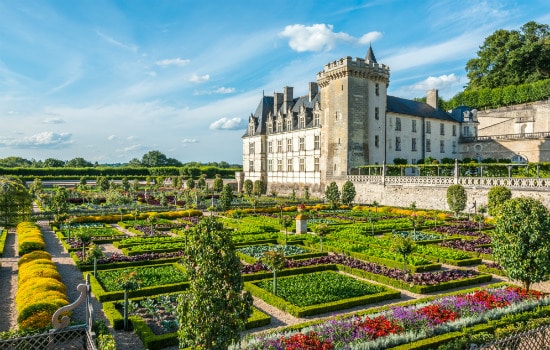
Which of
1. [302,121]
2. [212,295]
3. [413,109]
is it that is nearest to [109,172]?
[302,121]

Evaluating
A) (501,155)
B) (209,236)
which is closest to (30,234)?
(209,236)

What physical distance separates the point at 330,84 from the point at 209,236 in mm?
39451

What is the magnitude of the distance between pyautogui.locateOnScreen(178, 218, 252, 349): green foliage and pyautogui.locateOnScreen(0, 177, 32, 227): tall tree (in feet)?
68.0

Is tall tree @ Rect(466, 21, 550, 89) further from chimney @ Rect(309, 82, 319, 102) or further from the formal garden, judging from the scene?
the formal garden

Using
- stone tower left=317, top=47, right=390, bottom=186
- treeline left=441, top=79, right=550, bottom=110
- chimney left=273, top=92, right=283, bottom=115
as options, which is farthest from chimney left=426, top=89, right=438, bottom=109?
chimney left=273, top=92, right=283, bottom=115

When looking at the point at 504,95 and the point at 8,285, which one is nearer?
the point at 8,285

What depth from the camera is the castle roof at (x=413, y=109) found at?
4781 cm

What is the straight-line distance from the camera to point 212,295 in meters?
7.09

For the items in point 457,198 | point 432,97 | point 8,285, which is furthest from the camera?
point 432,97

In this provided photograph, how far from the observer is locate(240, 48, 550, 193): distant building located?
43.4m

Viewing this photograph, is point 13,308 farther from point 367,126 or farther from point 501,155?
point 501,155

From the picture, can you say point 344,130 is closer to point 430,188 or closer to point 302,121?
point 302,121

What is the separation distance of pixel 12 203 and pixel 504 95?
60744 mm

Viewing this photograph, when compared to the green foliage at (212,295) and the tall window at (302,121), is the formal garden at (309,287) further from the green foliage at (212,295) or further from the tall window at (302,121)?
the tall window at (302,121)
